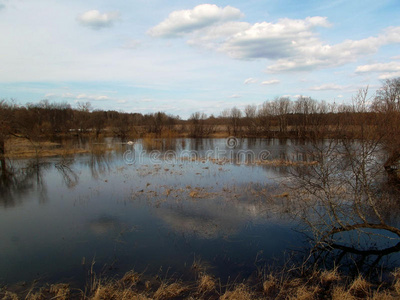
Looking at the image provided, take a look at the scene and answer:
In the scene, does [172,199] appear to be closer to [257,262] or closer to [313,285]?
[257,262]

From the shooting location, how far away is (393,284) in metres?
5.76

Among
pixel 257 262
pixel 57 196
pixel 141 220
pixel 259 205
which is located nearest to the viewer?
pixel 257 262

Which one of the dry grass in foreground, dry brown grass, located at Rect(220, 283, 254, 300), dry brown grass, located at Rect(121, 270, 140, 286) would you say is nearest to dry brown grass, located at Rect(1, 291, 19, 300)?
the dry grass in foreground

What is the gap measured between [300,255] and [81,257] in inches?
232

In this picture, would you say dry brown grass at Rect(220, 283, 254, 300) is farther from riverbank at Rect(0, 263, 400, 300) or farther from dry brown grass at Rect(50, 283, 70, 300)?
dry brown grass at Rect(50, 283, 70, 300)

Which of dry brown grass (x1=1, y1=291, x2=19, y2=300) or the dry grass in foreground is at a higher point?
dry brown grass (x1=1, y1=291, x2=19, y2=300)

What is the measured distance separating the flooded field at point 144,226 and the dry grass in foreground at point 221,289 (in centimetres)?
42

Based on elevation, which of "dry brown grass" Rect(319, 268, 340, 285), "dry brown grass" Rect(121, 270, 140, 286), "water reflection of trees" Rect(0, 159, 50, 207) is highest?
"water reflection of trees" Rect(0, 159, 50, 207)

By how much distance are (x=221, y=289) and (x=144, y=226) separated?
13.7ft

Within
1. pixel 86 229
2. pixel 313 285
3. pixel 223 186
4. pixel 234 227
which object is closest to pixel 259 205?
pixel 234 227

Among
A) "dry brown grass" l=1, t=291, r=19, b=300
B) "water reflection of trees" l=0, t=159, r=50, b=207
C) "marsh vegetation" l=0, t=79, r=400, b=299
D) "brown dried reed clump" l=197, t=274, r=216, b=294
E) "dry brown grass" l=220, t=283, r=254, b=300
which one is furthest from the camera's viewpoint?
"water reflection of trees" l=0, t=159, r=50, b=207

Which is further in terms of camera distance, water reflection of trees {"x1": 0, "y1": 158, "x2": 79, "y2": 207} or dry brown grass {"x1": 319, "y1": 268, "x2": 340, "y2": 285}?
water reflection of trees {"x1": 0, "y1": 158, "x2": 79, "y2": 207}

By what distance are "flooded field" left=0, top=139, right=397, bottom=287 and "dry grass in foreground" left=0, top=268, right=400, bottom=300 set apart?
0.42m

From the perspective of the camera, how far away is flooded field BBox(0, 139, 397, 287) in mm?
6766
